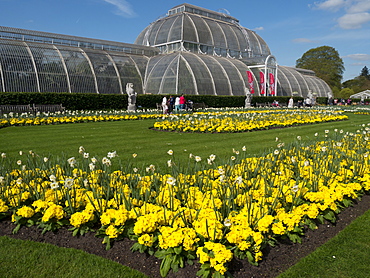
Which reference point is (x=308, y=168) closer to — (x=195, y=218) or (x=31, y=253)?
(x=195, y=218)

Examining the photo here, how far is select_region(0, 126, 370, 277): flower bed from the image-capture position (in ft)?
9.57

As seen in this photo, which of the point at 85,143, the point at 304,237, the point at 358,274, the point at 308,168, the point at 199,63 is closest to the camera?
the point at 358,274

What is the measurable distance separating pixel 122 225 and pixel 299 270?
1.85 metres

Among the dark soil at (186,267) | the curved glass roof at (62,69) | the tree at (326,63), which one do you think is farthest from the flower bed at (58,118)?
the tree at (326,63)

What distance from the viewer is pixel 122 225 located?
3.32m

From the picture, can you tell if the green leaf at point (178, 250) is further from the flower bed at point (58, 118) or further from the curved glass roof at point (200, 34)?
the curved glass roof at point (200, 34)

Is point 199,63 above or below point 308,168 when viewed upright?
above

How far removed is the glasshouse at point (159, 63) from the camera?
26219 mm

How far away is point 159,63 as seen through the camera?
3381 cm

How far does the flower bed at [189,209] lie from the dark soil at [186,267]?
8 cm

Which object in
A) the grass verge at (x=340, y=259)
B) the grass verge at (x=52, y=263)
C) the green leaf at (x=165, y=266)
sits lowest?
the grass verge at (x=52, y=263)

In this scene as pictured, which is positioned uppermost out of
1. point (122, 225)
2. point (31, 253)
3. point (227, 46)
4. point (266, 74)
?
point (227, 46)

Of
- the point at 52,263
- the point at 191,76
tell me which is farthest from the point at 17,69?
the point at 52,263

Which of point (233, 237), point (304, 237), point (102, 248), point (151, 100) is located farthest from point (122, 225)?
point (151, 100)
